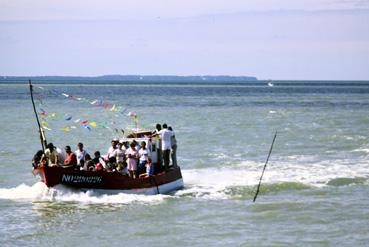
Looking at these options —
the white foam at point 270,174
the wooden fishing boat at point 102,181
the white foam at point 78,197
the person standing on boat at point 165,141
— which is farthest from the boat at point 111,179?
the white foam at point 270,174

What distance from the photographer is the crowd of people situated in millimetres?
22547

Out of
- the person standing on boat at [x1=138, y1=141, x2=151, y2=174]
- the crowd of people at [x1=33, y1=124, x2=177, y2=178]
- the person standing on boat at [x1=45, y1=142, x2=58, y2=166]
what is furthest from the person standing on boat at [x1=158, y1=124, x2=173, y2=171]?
the person standing on boat at [x1=45, y1=142, x2=58, y2=166]

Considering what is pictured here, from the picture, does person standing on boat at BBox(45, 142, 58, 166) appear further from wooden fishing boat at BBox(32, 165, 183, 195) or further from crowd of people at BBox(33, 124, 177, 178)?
wooden fishing boat at BBox(32, 165, 183, 195)

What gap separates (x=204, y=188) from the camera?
25344mm

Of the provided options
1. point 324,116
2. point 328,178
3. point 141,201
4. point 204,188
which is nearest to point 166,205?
point 141,201

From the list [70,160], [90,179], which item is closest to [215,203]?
[90,179]

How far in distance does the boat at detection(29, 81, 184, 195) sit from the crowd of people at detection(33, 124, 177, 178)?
0.57 feet

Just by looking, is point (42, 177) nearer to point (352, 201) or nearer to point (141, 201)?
point (141, 201)

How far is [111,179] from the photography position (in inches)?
880

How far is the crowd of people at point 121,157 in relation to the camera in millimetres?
22547

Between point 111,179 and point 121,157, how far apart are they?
46.6 inches

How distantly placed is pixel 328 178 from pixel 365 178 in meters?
1.24

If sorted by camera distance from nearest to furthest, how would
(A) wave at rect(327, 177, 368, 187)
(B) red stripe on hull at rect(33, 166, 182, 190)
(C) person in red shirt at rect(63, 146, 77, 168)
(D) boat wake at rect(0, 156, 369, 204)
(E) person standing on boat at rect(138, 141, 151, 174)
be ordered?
(B) red stripe on hull at rect(33, 166, 182, 190) → (C) person in red shirt at rect(63, 146, 77, 168) → (D) boat wake at rect(0, 156, 369, 204) → (E) person standing on boat at rect(138, 141, 151, 174) → (A) wave at rect(327, 177, 368, 187)

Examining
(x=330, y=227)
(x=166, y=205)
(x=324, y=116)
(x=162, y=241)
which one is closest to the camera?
(x=162, y=241)
